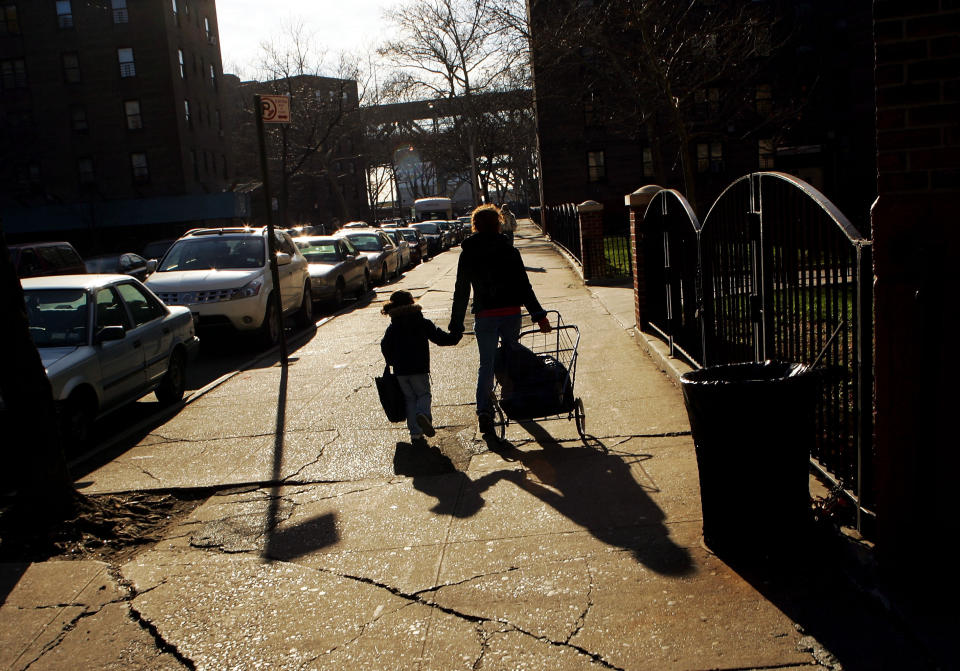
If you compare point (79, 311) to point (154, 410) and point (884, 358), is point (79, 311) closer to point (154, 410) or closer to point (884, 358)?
point (154, 410)

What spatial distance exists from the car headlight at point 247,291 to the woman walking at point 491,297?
269 inches

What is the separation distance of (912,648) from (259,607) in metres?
2.84

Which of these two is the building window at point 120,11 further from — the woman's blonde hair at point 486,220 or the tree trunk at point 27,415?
the tree trunk at point 27,415

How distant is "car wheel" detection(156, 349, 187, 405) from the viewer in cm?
945

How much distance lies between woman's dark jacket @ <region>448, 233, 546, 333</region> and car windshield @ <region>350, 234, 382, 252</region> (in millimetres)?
18468

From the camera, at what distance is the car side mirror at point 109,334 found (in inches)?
320

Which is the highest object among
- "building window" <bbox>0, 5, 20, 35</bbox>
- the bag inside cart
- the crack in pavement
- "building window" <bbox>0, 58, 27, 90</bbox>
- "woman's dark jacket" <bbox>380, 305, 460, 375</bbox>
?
"building window" <bbox>0, 5, 20, 35</bbox>

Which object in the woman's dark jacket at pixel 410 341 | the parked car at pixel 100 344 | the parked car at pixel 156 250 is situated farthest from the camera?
the parked car at pixel 156 250

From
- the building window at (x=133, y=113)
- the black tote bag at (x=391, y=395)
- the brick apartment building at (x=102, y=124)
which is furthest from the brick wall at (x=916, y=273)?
the building window at (x=133, y=113)

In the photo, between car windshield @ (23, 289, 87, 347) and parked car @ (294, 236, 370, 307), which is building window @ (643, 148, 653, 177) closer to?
parked car @ (294, 236, 370, 307)

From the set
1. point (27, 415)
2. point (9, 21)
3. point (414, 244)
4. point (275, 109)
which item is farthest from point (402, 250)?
point (9, 21)

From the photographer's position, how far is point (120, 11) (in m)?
45.5

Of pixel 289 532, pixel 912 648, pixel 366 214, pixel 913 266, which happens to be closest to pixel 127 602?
pixel 289 532

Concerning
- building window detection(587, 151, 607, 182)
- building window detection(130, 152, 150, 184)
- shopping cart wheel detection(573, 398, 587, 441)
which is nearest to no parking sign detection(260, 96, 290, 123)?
shopping cart wheel detection(573, 398, 587, 441)
